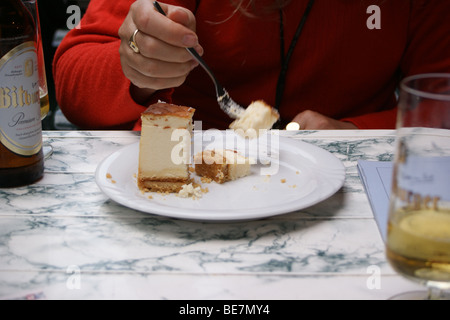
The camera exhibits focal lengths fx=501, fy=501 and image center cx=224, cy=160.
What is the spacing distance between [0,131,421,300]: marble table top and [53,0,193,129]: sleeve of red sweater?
498 millimetres

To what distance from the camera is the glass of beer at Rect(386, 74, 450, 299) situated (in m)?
0.54

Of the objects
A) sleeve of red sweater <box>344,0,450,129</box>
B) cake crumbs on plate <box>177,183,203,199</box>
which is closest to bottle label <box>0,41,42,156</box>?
cake crumbs on plate <box>177,183,203,199</box>

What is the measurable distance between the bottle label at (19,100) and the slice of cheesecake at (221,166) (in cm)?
31

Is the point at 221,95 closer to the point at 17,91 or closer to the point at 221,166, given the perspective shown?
the point at 221,166

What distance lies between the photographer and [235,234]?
77cm

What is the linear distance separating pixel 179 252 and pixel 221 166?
27 centimetres

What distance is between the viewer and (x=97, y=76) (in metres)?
1.41

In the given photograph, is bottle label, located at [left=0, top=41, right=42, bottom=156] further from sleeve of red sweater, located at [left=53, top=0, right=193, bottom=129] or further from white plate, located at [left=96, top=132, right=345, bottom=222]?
sleeve of red sweater, located at [left=53, top=0, right=193, bottom=129]

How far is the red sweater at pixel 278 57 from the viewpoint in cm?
145

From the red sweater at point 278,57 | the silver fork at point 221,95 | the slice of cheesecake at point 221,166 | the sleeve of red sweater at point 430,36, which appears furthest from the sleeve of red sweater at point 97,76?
the sleeve of red sweater at point 430,36

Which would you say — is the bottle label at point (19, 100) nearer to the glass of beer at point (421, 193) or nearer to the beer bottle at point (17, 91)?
the beer bottle at point (17, 91)
